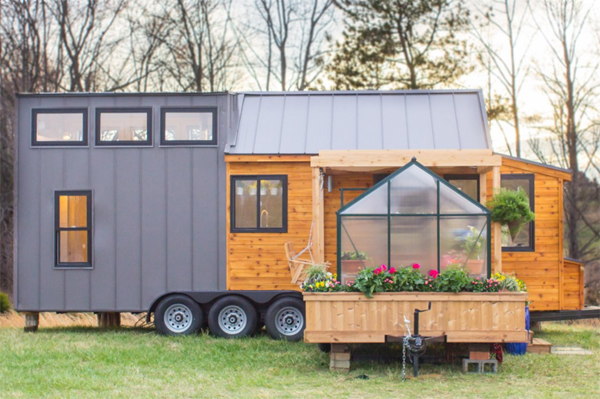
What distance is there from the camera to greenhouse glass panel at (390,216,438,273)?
9492mm

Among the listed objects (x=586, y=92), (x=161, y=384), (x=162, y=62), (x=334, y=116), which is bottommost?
(x=161, y=384)

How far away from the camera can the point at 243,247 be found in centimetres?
1223

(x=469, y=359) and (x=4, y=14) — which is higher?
(x=4, y=14)

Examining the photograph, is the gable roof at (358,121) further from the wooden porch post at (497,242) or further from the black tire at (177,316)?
the black tire at (177,316)

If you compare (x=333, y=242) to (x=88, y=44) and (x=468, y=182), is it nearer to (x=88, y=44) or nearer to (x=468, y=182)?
(x=468, y=182)

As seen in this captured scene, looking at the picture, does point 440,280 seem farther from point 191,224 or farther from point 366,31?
point 366,31

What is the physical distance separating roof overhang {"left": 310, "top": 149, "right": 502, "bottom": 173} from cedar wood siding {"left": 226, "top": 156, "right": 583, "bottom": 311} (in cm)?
179

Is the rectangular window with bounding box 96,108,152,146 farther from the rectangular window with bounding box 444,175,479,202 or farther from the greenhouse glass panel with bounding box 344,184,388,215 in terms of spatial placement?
the rectangular window with bounding box 444,175,479,202

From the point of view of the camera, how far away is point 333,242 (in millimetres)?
12195

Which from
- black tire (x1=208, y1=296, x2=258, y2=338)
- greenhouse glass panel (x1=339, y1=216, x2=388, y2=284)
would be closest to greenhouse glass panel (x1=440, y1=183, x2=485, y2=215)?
greenhouse glass panel (x1=339, y1=216, x2=388, y2=284)

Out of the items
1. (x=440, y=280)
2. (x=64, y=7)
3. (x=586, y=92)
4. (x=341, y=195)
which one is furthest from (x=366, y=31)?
(x=440, y=280)

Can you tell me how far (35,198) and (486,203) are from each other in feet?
25.1

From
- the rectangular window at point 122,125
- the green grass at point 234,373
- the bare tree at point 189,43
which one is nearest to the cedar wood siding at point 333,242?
the green grass at point 234,373

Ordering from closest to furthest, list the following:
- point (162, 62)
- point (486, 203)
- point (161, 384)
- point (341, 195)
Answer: point (161, 384) < point (486, 203) < point (341, 195) < point (162, 62)
